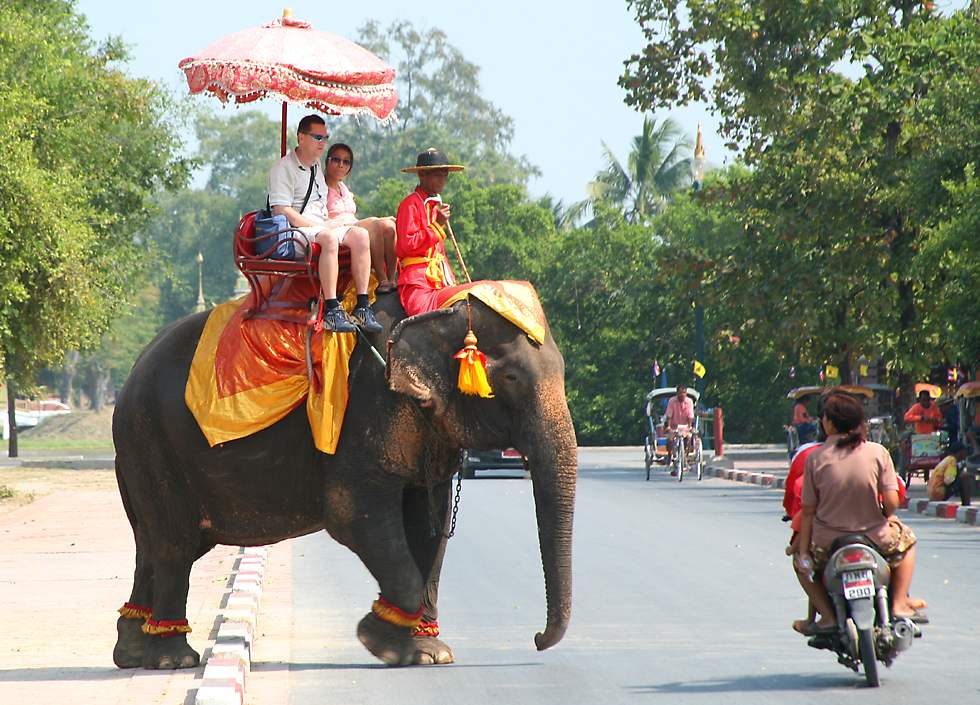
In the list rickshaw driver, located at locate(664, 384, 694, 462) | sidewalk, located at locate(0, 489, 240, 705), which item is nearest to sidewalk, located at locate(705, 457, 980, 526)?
rickshaw driver, located at locate(664, 384, 694, 462)

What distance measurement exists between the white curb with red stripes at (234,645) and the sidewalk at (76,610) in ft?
0.54

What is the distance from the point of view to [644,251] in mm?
60281

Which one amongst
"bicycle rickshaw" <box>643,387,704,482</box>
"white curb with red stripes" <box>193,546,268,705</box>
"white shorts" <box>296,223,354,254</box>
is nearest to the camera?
"white curb with red stripes" <box>193,546,268,705</box>

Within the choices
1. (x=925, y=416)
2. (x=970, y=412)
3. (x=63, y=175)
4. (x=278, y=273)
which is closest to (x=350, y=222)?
(x=278, y=273)

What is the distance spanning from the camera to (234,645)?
9820 millimetres

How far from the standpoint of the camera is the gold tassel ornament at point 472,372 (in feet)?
29.4

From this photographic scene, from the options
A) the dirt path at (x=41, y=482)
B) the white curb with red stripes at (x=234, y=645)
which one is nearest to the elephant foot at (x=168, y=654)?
the white curb with red stripes at (x=234, y=645)

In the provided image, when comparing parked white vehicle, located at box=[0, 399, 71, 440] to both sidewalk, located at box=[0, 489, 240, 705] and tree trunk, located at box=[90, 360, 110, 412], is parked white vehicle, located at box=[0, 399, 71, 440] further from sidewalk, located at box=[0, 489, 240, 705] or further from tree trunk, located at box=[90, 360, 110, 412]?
sidewalk, located at box=[0, 489, 240, 705]

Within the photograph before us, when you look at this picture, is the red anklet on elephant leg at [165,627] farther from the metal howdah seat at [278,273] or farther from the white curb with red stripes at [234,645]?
the metal howdah seat at [278,273]

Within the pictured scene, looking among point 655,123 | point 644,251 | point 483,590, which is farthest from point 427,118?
point 483,590

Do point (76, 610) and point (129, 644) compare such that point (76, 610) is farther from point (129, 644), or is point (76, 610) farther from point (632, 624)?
point (632, 624)

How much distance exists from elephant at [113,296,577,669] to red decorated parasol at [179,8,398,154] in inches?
53.0

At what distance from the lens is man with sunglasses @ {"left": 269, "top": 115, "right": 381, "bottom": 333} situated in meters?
9.39

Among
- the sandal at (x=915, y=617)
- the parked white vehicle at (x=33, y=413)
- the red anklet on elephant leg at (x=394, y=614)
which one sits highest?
the sandal at (x=915, y=617)
